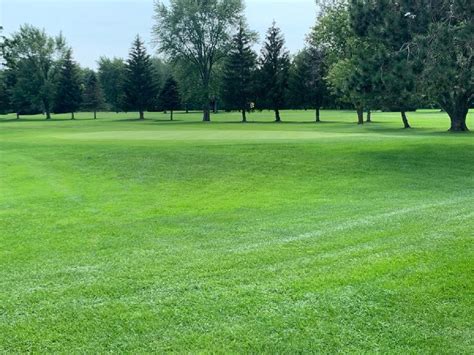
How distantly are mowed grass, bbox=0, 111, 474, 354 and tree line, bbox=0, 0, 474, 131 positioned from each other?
5453 mm

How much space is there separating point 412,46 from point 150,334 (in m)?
15.0

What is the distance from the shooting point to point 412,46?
→ 16.2 m

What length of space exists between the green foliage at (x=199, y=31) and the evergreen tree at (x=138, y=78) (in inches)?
210

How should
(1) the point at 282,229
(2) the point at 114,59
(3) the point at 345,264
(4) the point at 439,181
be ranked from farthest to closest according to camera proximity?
(2) the point at 114,59, (4) the point at 439,181, (1) the point at 282,229, (3) the point at 345,264

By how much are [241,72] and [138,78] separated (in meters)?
16.4

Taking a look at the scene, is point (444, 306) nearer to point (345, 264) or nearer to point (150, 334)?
point (345, 264)

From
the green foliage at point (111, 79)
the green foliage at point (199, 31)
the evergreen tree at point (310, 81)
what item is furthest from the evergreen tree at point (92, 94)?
the evergreen tree at point (310, 81)

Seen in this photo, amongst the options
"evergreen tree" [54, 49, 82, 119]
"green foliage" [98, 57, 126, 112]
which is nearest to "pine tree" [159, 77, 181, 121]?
"evergreen tree" [54, 49, 82, 119]

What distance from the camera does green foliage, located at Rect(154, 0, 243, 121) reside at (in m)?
64.0

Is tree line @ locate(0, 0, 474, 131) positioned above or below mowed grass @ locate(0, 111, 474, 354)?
above

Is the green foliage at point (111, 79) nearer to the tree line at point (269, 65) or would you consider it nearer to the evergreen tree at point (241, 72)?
the tree line at point (269, 65)

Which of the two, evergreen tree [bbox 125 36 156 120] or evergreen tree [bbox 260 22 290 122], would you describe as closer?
evergreen tree [bbox 260 22 290 122]

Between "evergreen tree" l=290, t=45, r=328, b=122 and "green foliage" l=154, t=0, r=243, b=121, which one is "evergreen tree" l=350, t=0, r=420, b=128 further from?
"green foliage" l=154, t=0, r=243, b=121

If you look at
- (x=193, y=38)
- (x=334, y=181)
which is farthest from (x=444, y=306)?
(x=193, y=38)
